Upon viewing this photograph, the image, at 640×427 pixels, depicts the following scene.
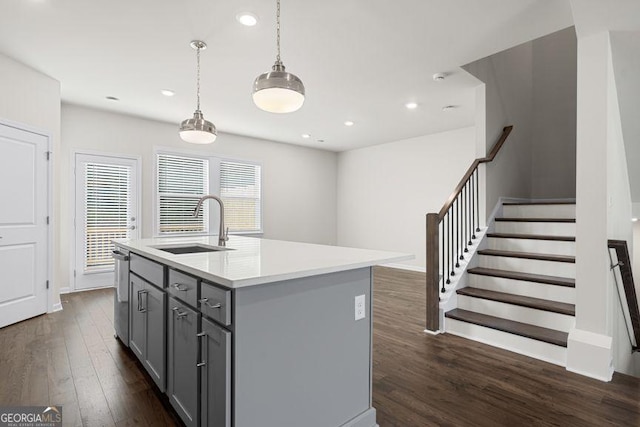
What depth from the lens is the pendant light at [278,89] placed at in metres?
1.81

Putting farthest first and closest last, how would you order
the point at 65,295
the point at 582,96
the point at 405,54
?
the point at 65,295 < the point at 405,54 < the point at 582,96

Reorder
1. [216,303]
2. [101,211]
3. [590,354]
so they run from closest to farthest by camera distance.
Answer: [216,303], [590,354], [101,211]

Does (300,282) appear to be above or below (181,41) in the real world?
below

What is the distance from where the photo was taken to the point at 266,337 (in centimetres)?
140

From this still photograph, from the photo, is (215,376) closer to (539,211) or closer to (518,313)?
(518,313)

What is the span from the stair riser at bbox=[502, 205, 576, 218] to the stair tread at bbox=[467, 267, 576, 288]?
0.97m

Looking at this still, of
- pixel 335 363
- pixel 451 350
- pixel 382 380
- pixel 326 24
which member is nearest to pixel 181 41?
pixel 326 24

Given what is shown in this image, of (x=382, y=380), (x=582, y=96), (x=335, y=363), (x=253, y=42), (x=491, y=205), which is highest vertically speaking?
(x=253, y=42)

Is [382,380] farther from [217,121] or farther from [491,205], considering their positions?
[217,121]

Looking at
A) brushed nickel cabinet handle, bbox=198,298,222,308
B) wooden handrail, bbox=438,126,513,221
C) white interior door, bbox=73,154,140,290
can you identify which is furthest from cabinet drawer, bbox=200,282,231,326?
white interior door, bbox=73,154,140,290

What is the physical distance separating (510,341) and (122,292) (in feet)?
10.7

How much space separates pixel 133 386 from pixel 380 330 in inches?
84.5

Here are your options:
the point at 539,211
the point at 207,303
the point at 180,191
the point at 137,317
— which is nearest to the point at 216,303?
the point at 207,303

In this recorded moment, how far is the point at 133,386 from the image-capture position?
2211 mm
